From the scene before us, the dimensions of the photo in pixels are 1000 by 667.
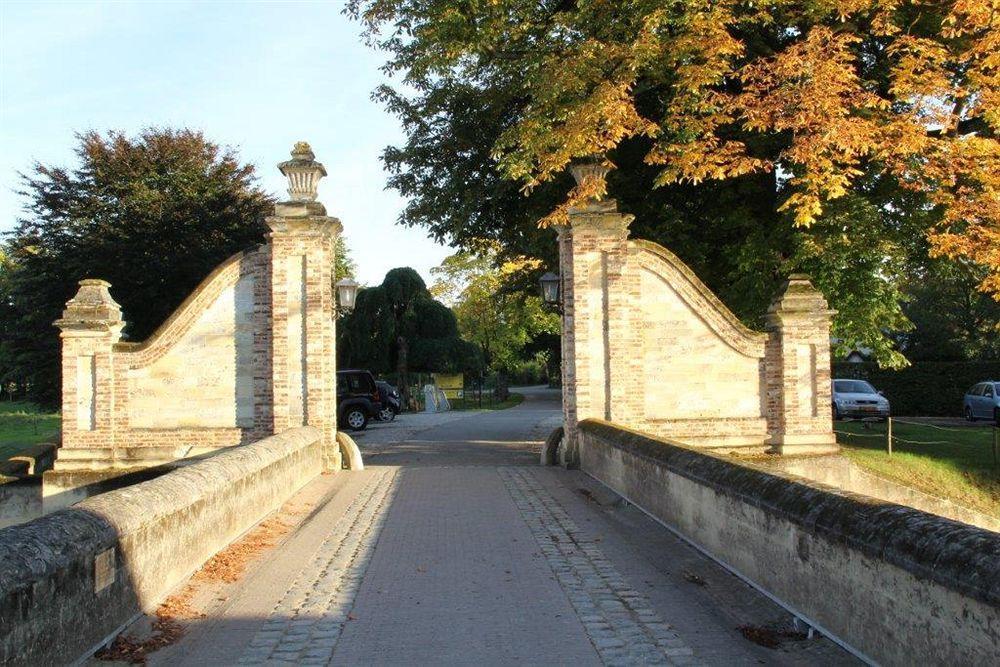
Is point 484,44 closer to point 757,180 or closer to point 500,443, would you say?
point 757,180

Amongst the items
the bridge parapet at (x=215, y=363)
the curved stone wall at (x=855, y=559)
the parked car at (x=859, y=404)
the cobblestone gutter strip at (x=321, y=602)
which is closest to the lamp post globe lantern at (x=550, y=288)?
the bridge parapet at (x=215, y=363)

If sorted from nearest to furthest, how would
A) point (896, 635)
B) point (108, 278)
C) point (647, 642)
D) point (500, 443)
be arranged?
point (896, 635) → point (647, 642) → point (500, 443) → point (108, 278)

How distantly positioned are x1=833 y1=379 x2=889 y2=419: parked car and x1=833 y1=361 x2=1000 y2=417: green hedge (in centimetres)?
504

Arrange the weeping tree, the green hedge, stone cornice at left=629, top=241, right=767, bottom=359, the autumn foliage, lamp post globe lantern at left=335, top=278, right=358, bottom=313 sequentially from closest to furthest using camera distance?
1. the autumn foliage
2. stone cornice at left=629, top=241, right=767, bottom=359
3. lamp post globe lantern at left=335, top=278, right=358, bottom=313
4. the green hedge
5. the weeping tree

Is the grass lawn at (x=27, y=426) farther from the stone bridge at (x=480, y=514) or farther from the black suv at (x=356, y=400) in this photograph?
the stone bridge at (x=480, y=514)

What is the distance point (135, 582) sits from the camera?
18.2ft

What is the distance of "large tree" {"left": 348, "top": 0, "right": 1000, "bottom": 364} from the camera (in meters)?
12.5

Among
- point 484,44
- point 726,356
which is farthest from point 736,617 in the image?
point 484,44

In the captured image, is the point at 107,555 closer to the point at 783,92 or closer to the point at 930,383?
the point at 783,92

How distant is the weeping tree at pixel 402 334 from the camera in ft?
145

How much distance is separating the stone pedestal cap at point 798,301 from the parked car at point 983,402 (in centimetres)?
2044

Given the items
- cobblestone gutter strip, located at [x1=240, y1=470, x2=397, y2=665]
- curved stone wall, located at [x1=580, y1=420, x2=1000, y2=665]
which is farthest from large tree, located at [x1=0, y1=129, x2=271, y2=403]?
curved stone wall, located at [x1=580, y1=420, x2=1000, y2=665]

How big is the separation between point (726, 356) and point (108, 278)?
16.3 m

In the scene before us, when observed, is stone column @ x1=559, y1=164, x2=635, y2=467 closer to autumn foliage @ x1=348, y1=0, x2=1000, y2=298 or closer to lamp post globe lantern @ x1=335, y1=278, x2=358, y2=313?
autumn foliage @ x1=348, y1=0, x2=1000, y2=298
